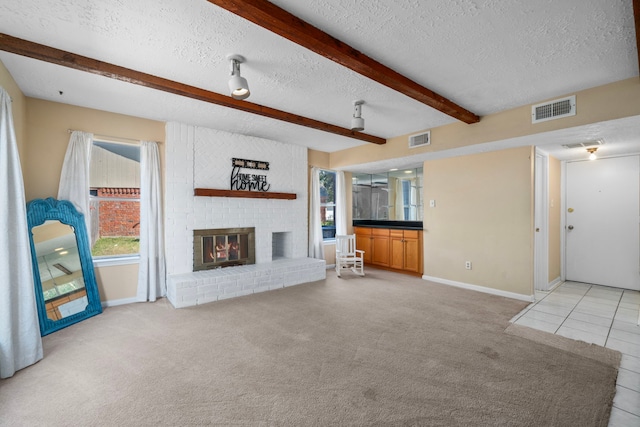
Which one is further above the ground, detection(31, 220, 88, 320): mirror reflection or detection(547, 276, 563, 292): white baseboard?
detection(31, 220, 88, 320): mirror reflection

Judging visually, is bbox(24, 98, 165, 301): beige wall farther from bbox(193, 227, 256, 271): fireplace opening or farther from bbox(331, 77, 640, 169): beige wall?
bbox(331, 77, 640, 169): beige wall

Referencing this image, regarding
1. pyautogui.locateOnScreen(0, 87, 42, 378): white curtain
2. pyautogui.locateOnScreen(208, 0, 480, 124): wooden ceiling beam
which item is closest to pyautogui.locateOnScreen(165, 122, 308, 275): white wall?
pyautogui.locateOnScreen(0, 87, 42, 378): white curtain

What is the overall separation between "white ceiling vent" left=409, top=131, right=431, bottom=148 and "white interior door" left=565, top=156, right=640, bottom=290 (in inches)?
112

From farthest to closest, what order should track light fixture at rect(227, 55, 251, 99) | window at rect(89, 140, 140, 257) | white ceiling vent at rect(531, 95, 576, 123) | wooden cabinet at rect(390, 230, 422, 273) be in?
wooden cabinet at rect(390, 230, 422, 273) → window at rect(89, 140, 140, 257) → white ceiling vent at rect(531, 95, 576, 123) → track light fixture at rect(227, 55, 251, 99)

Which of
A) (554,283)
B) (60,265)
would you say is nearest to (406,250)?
(554,283)

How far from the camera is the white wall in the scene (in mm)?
4145

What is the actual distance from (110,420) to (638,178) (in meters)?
6.90

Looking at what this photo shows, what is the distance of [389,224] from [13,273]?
574 cm

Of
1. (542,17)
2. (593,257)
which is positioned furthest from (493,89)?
(593,257)

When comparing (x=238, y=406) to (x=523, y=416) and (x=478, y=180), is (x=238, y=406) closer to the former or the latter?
(x=523, y=416)

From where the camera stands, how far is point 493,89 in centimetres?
303

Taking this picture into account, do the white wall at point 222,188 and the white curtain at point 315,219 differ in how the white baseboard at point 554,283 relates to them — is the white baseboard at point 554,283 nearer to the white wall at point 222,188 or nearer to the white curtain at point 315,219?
the white curtain at point 315,219

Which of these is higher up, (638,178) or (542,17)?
(542,17)

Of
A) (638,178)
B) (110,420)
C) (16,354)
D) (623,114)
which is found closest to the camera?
(110,420)
